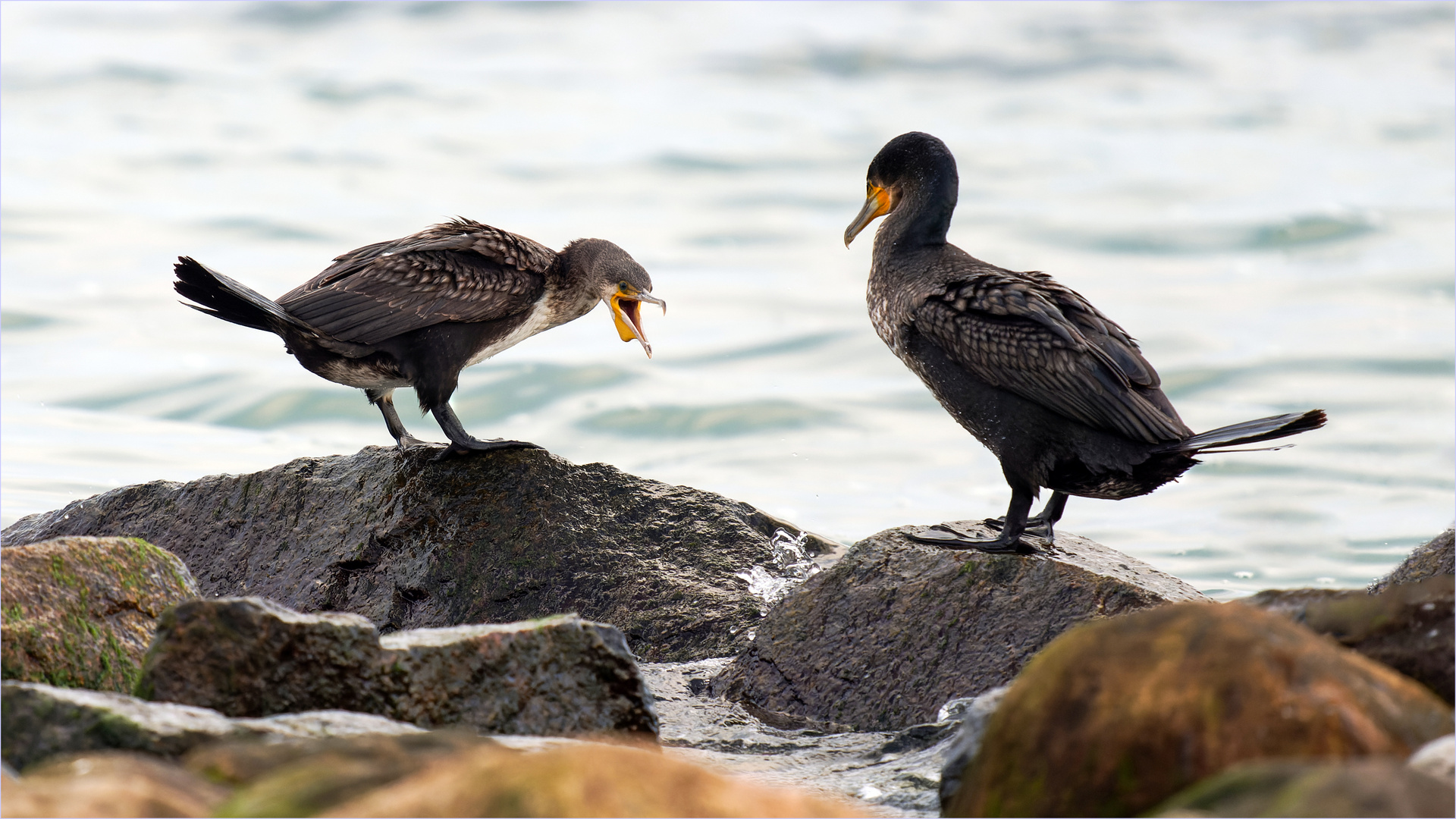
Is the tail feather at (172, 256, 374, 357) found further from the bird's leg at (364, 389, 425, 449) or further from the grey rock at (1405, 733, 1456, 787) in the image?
the grey rock at (1405, 733, 1456, 787)

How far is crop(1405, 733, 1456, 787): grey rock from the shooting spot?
254 cm

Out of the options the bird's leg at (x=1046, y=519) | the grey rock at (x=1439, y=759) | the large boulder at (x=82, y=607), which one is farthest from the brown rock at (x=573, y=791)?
the bird's leg at (x=1046, y=519)

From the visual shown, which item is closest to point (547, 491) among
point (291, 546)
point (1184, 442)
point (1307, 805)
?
point (291, 546)

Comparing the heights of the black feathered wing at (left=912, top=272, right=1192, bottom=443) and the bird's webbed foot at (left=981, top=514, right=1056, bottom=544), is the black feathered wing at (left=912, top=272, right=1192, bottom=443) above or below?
above

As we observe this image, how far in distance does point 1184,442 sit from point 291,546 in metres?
3.61

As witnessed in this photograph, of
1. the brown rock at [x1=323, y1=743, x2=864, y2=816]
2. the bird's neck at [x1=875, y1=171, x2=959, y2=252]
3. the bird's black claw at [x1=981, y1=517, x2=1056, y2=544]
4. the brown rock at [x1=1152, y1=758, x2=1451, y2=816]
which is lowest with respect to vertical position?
the brown rock at [x1=323, y1=743, x2=864, y2=816]

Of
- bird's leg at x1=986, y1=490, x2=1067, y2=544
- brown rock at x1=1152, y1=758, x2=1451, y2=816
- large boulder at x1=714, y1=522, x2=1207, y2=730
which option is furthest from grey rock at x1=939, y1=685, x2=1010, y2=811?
bird's leg at x1=986, y1=490, x2=1067, y2=544

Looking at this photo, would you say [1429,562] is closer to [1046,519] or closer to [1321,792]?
[1046,519]

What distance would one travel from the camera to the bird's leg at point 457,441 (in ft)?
18.8

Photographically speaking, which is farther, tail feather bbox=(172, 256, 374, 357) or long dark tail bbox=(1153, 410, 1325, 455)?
tail feather bbox=(172, 256, 374, 357)

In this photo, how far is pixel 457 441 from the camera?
573 cm

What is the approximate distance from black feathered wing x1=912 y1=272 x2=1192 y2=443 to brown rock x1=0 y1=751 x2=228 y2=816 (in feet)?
10.8

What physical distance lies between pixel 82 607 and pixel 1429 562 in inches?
183

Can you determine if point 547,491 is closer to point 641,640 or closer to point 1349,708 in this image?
point 641,640
